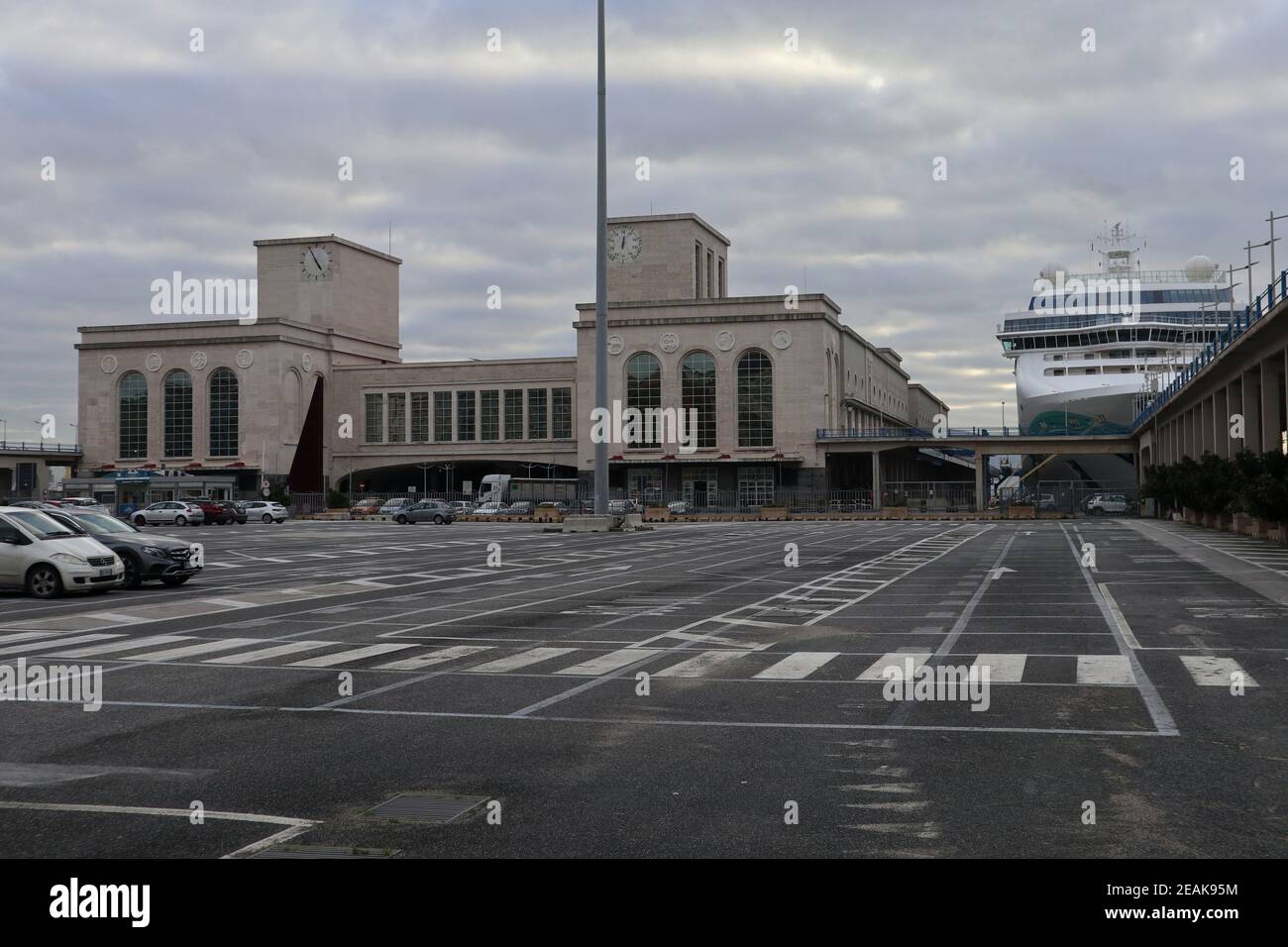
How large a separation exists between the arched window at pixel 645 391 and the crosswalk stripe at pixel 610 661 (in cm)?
8850

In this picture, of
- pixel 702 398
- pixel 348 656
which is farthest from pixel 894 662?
pixel 702 398

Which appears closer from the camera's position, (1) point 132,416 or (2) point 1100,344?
(2) point 1100,344

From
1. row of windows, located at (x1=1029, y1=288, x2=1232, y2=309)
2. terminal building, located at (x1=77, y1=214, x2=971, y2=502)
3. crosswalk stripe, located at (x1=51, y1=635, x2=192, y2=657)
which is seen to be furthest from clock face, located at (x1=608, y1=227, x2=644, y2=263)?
crosswalk stripe, located at (x1=51, y1=635, x2=192, y2=657)

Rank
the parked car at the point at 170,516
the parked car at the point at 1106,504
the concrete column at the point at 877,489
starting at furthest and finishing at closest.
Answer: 1. the concrete column at the point at 877,489
2. the parked car at the point at 1106,504
3. the parked car at the point at 170,516

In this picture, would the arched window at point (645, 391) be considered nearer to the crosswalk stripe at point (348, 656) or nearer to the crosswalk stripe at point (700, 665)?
the crosswalk stripe at point (348, 656)

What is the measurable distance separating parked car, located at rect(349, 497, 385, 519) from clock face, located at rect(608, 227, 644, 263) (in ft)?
111

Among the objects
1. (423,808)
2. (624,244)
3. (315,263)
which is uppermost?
(315,263)

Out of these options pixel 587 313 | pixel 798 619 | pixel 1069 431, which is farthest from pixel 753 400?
pixel 798 619

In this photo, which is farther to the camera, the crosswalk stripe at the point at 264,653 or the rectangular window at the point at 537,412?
the rectangular window at the point at 537,412

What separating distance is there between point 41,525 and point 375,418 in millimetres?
95585

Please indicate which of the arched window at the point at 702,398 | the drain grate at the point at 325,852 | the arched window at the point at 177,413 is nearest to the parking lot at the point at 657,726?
the drain grate at the point at 325,852

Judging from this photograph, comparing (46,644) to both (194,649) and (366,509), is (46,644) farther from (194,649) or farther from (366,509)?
(366,509)

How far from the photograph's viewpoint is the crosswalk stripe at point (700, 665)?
38.7 feet

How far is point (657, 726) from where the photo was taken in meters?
9.03
